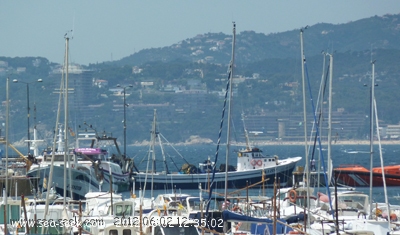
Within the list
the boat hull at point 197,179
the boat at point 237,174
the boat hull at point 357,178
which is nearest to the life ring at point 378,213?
the boat hull at point 357,178

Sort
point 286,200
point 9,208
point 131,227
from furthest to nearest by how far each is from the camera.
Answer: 1. point 286,200
2. point 9,208
3. point 131,227

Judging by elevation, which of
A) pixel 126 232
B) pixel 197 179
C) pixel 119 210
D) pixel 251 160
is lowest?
pixel 197 179

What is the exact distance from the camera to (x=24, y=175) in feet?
204

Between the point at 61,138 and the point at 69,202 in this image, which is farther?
the point at 61,138

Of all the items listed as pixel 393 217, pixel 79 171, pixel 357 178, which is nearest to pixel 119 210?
pixel 393 217

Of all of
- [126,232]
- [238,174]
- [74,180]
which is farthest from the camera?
[238,174]

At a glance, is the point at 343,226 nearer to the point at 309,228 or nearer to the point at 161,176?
the point at 309,228

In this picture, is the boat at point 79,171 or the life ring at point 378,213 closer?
the life ring at point 378,213

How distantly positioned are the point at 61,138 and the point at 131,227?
117 feet

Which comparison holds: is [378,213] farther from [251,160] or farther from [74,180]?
[251,160]

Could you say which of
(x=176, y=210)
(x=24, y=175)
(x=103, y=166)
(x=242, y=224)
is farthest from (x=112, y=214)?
(x=103, y=166)

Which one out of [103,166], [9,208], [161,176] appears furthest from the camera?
[161,176]

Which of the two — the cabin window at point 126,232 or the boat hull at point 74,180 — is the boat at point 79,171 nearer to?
the boat hull at point 74,180

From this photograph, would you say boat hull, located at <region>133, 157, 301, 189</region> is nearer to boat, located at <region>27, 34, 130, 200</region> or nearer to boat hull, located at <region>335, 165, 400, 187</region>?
boat, located at <region>27, 34, 130, 200</region>
